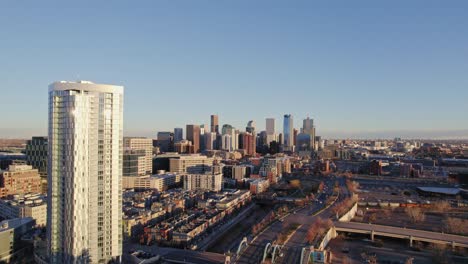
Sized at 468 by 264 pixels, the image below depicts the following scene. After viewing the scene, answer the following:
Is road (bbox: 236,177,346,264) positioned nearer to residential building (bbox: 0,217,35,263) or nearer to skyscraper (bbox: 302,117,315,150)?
residential building (bbox: 0,217,35,263)

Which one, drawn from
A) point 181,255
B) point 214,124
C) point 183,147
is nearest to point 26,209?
point 181,255

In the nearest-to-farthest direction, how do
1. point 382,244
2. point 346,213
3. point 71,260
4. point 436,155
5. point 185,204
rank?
point 71,260 → point 382,244 → point 346,213 → point 185,204 → point 436,155

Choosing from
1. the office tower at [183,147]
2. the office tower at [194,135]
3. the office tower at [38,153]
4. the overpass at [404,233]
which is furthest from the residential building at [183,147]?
the overpass at [404,233]

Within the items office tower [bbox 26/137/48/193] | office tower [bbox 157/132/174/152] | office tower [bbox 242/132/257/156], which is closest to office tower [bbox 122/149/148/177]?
office tower [bbox 26/137/48/193]

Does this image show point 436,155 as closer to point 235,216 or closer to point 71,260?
point 235,216

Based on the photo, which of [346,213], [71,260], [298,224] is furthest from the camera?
[346,213]

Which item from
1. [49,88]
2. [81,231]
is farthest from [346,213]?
[49,88]
